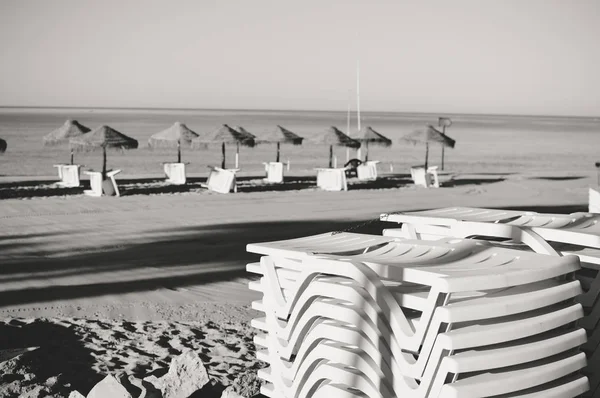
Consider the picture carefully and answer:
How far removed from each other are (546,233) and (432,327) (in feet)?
4.36

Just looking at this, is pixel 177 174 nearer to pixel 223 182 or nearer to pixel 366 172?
pixel 223 182

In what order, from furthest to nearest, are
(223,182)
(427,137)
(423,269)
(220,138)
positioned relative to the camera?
(427,137) → (220,138) → (223,182) → (423,269)

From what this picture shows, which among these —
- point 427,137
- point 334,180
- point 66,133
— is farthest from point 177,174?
point 427,137

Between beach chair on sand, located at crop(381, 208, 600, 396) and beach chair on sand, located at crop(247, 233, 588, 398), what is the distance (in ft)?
0.98

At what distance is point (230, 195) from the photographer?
15.3m

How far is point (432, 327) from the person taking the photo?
2.43 m

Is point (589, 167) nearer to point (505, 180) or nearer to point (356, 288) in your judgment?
point (505, 180)

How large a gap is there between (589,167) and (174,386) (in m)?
Result: 26.3

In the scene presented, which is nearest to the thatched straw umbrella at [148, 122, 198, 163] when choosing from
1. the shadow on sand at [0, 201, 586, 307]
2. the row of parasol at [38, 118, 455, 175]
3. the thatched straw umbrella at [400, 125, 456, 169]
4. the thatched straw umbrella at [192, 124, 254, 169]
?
the row of parasol at [38, 118, 455, 175]

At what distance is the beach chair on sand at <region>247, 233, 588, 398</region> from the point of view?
241 centimetres

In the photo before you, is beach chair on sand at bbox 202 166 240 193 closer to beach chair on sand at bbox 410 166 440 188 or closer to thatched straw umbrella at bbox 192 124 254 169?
thatched straw umbrella at bbox 192 124 254 169

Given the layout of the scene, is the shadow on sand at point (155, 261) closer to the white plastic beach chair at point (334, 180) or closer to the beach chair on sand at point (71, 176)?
the white plastic beach chair at point (334, 180)

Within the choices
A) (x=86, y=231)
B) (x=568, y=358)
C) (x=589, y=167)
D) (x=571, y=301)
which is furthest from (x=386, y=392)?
(x=589, y=167)

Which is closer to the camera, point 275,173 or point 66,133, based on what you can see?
point 66,133
